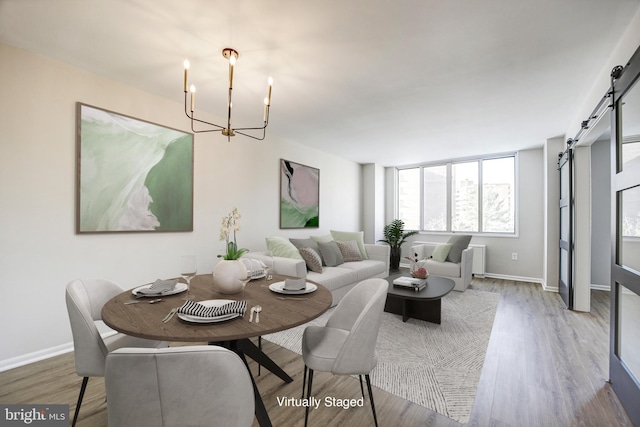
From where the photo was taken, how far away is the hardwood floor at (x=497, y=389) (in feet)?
5.26

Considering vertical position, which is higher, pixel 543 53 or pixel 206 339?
pixel 543 53

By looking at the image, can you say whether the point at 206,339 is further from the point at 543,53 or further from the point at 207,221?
the point at 543,53

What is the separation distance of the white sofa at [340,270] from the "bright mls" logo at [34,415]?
187 centimetres

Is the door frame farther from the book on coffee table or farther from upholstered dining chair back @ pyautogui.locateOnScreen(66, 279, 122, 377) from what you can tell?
upholstered dining chair back @ pyautogui.locateOnScreen(66, 279, 122, 377)

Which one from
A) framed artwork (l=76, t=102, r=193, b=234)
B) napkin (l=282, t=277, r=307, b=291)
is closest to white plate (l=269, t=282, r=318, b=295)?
napkin (l=282, t=277, r=307, b=291)

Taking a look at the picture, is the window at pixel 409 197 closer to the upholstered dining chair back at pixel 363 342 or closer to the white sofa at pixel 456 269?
the white sofa at pixel 456 269

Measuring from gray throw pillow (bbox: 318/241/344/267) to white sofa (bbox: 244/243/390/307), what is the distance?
83mm

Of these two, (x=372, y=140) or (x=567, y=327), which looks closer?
(x=567, y=327)

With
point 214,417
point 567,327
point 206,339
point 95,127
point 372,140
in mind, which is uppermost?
point 372,140

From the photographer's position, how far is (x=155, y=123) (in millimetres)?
2914

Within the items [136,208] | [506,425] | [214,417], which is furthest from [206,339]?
[136,208]

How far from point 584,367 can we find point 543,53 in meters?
2.47

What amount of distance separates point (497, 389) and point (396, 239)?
175 inches

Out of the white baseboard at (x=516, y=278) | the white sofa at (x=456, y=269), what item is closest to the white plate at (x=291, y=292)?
the white sofa at (x=456, y=269)
